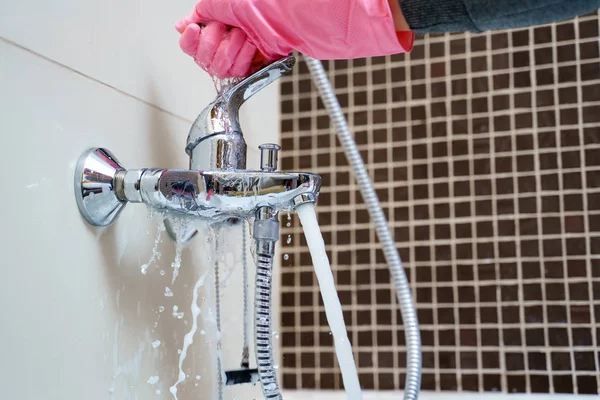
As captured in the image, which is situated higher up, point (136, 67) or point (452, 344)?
point (136, 67)

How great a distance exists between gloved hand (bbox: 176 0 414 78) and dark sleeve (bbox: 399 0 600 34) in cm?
2

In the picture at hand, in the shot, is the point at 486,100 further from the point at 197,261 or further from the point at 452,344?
the point at 197,261

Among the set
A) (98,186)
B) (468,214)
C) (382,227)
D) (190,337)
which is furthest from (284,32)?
(468,214)

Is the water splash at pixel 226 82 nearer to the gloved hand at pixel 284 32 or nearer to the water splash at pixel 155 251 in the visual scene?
the gloved hand at pixel 284 32

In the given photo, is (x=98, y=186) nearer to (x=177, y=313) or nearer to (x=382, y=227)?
(x=177, y=313)

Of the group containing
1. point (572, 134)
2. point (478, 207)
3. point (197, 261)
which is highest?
point (572, 134)

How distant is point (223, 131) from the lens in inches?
23.9

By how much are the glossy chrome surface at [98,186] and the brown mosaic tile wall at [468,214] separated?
1.75 ft

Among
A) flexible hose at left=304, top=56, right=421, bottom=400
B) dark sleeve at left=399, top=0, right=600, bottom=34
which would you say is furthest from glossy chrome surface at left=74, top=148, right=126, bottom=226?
flexible hose at left=304, top=56, right=421, bottom=400

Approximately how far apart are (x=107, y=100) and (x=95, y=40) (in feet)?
0.16

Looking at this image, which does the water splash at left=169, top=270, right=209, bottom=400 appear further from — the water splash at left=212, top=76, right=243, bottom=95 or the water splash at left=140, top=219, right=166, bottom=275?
the water splash at left=212, top=76, right=243, bottom=95

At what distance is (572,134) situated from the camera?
1058 mm

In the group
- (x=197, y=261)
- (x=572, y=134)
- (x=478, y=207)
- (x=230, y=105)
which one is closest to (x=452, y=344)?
(x=478, y=207)

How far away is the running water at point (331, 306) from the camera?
1.85ft
